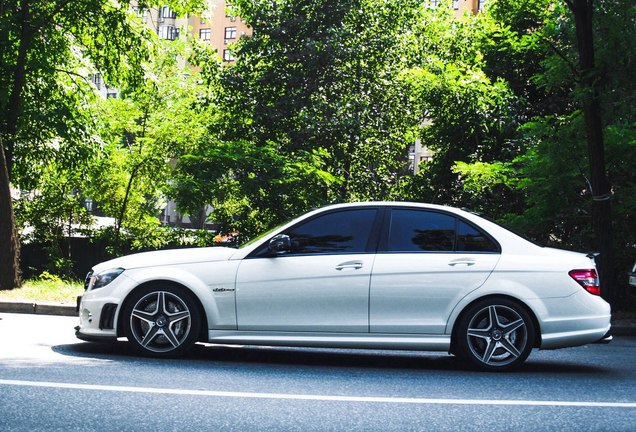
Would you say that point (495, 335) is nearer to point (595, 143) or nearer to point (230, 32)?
point (595, 143)

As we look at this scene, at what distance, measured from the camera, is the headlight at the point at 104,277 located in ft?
28.6

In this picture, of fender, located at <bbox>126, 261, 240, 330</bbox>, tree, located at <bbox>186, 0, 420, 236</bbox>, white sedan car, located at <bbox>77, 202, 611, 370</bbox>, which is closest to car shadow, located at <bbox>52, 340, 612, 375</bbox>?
white sedan car, located at <bbox>77, 202, 611, 370</bbox>

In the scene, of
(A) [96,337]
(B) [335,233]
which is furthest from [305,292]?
(A) [96,337]

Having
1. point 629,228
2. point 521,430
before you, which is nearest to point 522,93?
point 629,228

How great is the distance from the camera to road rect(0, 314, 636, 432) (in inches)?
233

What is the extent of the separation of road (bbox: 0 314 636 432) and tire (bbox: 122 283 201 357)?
0.56 ft

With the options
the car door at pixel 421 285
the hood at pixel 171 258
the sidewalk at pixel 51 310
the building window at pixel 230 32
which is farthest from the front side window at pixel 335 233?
the building window at pixel 230 32

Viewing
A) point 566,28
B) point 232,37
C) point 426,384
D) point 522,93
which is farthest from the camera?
point 232,37

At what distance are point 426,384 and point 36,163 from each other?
53.6ft

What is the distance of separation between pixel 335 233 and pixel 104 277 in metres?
2.22

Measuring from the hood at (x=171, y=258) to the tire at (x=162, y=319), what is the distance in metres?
0.23

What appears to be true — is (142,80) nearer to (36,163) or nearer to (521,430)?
(36,163)

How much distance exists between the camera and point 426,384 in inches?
303

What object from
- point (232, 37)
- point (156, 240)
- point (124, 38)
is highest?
point (232, 37)
